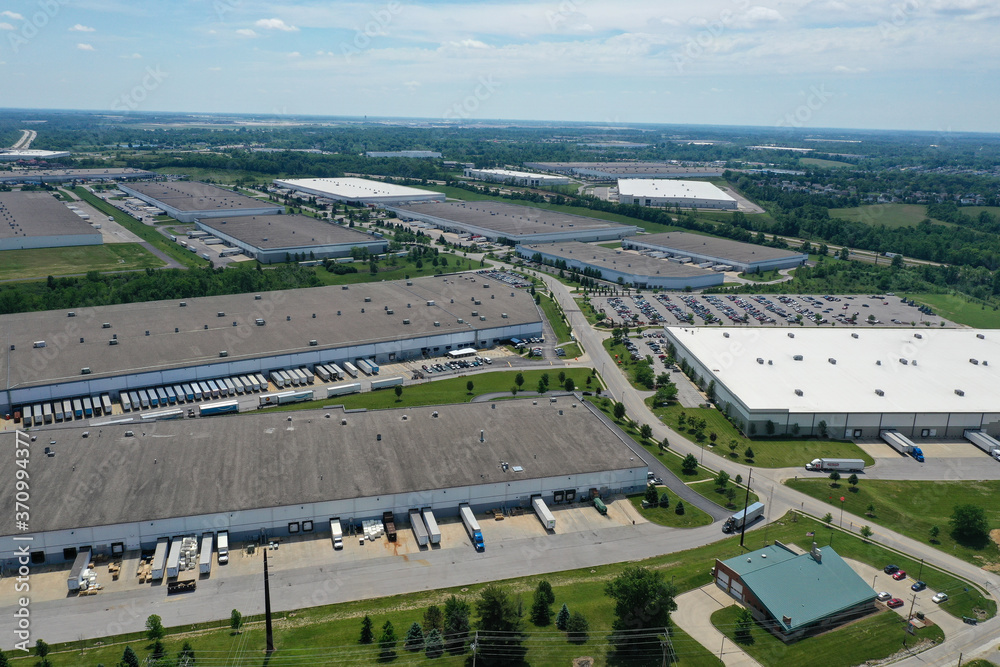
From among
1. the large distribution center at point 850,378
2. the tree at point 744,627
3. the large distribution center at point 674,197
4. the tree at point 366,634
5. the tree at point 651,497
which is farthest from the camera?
the large distribution center at point 674,197

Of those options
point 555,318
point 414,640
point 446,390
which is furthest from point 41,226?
point 414,640

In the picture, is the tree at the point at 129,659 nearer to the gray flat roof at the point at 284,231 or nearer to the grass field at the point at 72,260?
the grass field at the point at 72,260

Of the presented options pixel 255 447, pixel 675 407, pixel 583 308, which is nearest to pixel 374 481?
pixel 255 447

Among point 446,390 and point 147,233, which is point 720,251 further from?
point 147,233

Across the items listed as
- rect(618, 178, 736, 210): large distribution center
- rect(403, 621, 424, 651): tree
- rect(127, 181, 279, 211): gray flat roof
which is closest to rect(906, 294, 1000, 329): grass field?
rect(618, 178, 736, 210): large distribution center

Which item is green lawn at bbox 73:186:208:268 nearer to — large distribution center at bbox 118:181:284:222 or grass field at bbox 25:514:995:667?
large distribution center at bbox 118:181:284:222

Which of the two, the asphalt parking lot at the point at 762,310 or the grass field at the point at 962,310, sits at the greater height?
the asphalt parking lot at the point at 762,310

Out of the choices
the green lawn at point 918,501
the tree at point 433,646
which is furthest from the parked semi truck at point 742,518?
the tree at point 433,646

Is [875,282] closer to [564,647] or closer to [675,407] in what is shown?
[675,407]
